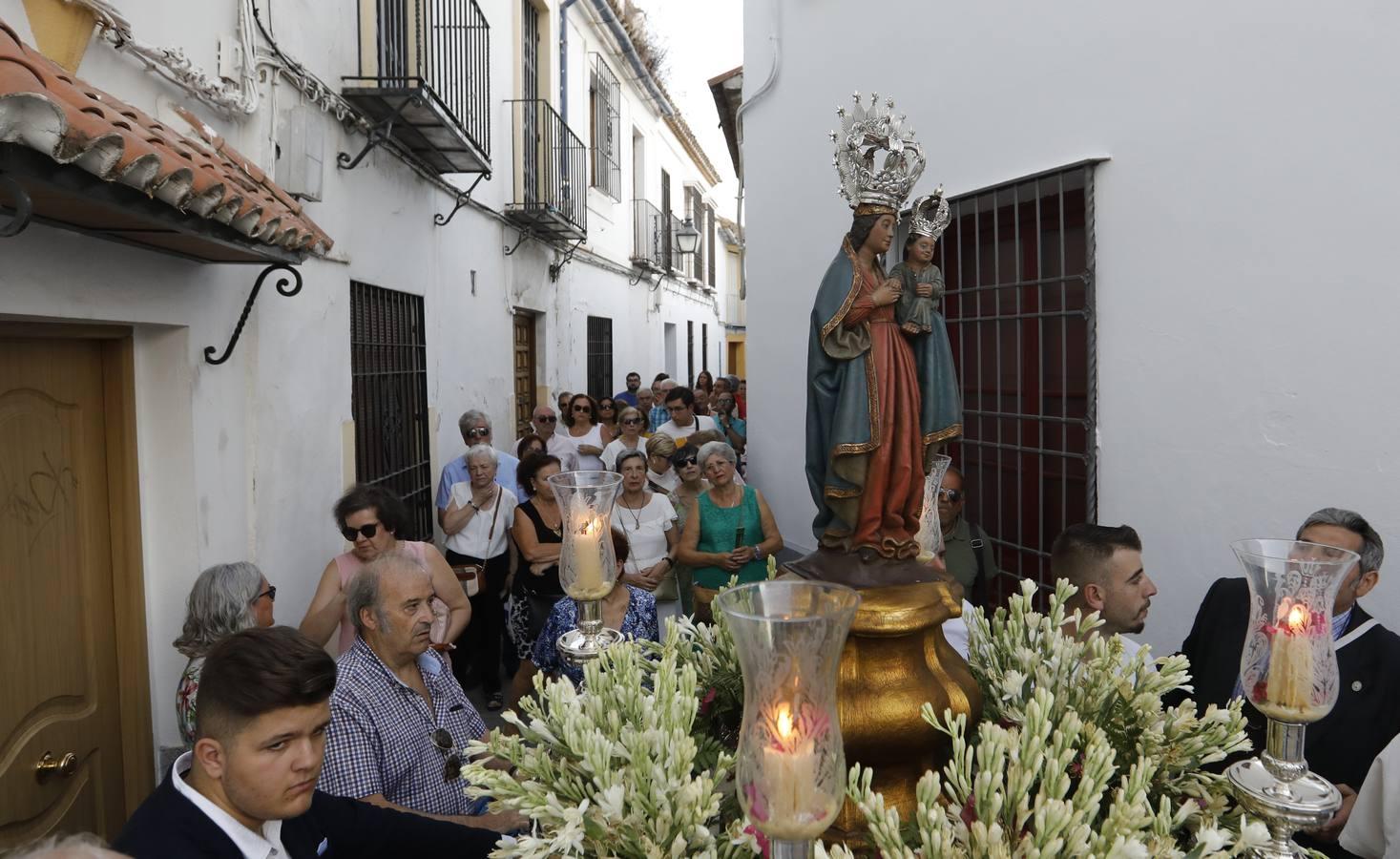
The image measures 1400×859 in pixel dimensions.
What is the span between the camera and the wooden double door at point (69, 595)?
2.53m

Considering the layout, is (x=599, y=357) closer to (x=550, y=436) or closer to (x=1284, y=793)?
(x=550, y=436)

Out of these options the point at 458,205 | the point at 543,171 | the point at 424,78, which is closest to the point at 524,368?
the point at 543,171

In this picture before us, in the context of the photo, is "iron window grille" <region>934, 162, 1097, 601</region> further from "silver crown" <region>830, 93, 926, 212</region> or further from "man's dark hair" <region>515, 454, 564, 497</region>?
"silver crown" <region>830, 93, 926, 212</region>

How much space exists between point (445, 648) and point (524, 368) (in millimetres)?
6452

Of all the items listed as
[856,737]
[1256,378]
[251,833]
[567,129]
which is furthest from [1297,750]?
[567,129]

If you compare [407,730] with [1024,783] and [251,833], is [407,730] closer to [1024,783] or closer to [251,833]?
[251,833]

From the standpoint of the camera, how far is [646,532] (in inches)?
180

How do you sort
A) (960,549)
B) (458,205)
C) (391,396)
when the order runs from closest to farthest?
(960,549), (391,396), (458,205)

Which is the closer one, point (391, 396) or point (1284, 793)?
point (1284, 793)

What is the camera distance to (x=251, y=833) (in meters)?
1.75

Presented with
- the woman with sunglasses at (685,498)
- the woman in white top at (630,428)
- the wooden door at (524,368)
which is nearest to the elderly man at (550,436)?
the woman in white top at (630,428)

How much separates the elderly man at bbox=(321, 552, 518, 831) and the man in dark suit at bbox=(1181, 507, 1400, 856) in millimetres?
1903

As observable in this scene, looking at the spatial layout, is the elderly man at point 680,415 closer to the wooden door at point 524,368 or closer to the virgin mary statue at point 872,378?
the wooden door at point 524,368

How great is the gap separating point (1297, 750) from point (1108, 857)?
47 cm
